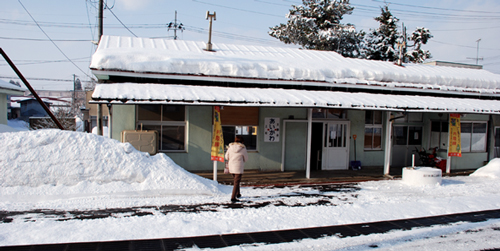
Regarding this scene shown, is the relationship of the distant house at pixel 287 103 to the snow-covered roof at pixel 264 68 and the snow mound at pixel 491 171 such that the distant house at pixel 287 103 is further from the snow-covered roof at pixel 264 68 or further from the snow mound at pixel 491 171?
the snow mound at pixel 491 171

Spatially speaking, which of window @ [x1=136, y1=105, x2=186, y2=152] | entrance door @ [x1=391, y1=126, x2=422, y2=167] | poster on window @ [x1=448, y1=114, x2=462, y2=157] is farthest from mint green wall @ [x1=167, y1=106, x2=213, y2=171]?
poster on window @ [x1=448, y1=114, x2=462, y2=157]

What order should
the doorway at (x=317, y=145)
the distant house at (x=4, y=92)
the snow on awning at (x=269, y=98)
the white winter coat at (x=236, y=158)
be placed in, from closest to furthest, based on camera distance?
the white winter coat at (x=236, y=158), the snow on awning at (x=269, y=98), the doorway at (x=317, y=145), the distant house at (x=4, y=92)

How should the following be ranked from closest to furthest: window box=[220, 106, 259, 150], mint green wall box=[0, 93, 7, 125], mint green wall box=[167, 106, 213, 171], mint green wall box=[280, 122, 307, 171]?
1. mint green wall box=[167, 106, 213, 171]
2. window box=[220, 106, 259, 150]
3. mint green wall box=[280, 122, 307, 171]
4. mint green wall box=[0, 93, 7, 125]

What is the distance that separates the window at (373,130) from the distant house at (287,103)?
0.14ft

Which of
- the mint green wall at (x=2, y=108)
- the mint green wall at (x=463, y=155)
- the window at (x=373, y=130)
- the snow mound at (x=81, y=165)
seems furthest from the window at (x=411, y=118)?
the mint green wall at (x=2, y=108)

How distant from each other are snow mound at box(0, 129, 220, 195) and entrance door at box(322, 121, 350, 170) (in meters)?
5.96

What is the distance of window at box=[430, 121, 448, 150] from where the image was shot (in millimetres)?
13844

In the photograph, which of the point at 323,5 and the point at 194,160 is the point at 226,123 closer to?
the point at 194,160

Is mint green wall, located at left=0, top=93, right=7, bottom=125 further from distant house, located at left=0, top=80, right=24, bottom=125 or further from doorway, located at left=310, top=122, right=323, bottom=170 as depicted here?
doorway, located at left=310, top=122, right=323, bottom=170

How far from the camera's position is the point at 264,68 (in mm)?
12062

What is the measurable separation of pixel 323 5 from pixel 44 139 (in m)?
26.1

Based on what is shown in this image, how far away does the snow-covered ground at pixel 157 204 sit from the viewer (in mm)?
5512

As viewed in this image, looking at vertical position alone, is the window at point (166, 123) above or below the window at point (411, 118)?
below

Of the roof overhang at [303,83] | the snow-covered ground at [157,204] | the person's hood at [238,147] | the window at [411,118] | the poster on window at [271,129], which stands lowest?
the snow-covered ground at [157,204]
